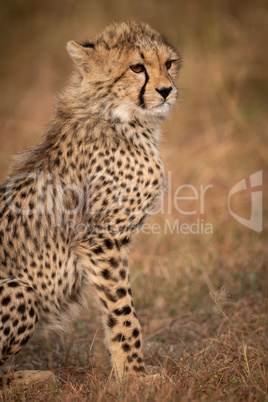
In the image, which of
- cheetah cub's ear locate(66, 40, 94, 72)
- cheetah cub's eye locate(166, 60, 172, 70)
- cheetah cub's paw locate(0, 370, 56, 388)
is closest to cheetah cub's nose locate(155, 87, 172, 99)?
cheetah cub's eye locate(166, 60, 172, 70)

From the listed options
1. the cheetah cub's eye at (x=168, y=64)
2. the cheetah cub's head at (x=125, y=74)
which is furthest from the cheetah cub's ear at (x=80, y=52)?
the cheetah cub's eye at (x=168, y=64)

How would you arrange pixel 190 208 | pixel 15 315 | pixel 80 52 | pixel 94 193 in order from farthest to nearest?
pixel 190 208
pixel 80 52
pixel 94 193
pixel 15 315

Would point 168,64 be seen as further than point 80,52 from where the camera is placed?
Yes

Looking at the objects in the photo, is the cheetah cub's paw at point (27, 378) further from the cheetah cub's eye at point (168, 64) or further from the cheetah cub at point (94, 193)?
the cheetah cub's eye at point (168, 64)

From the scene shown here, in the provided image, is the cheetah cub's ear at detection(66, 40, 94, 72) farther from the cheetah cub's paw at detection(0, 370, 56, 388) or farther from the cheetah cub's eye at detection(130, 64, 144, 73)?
the cheetah cub's paw at detection(0, 370, 56, 388)

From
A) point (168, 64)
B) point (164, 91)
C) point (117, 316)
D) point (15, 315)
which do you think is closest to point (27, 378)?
point (15, 315)

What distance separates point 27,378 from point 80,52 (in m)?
1.84

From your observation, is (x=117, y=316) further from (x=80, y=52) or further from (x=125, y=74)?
(x=80, y=52)

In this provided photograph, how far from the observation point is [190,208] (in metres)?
5.70

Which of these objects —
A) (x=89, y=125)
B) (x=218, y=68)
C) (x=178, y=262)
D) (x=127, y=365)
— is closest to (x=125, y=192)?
(x=89, y=125)

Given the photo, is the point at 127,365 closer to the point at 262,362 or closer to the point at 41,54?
the point at 262,362

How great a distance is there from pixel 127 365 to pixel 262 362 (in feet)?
2.31

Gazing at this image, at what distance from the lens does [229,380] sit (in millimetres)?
2836

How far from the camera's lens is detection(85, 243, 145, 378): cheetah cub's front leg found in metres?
3.09
